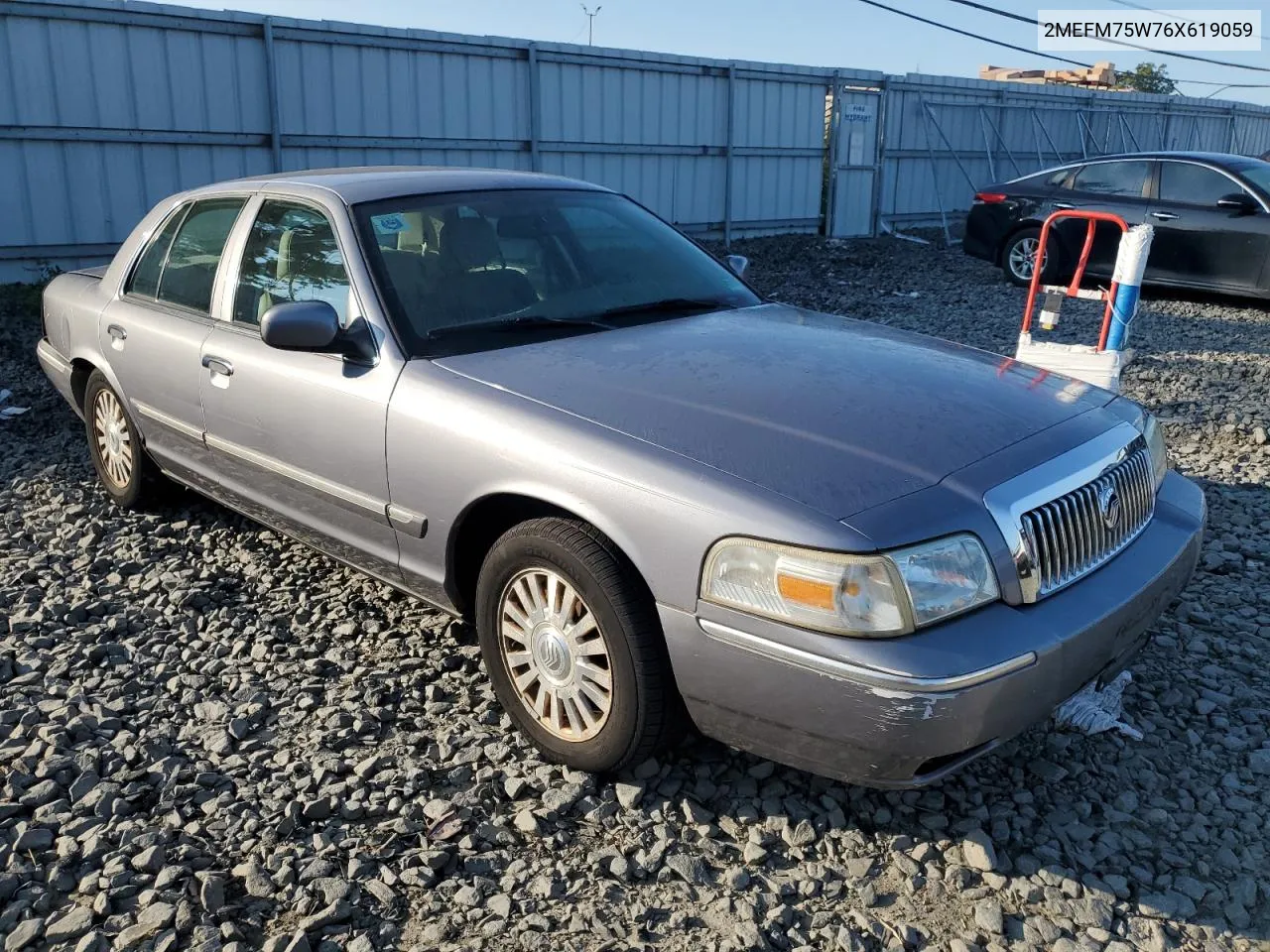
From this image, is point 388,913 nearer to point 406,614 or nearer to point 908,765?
point 908,765

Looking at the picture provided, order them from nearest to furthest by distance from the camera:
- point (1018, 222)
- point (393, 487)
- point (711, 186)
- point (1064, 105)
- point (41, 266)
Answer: point (393, 487) < point (41, 266) < point (1018, 222) < point (711, 186) < point (1064, 105)

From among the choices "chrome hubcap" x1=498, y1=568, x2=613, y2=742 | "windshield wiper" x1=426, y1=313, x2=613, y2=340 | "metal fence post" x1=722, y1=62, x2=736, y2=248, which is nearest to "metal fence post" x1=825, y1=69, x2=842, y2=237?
"metal fence post" x1=722, y1=62, x2=736, y2=248

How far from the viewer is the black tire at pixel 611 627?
272cm

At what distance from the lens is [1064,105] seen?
2125cm

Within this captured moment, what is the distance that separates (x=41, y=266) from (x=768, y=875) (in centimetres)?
949

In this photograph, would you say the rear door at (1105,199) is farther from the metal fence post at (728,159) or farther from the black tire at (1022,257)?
the metal fence post at (728,159)

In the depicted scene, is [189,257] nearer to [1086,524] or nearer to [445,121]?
[1086,524]

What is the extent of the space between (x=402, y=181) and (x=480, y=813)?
2326mm

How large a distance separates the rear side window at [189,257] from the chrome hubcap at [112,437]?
0.60 meters

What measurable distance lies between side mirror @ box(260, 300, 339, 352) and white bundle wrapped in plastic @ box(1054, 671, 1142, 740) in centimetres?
250

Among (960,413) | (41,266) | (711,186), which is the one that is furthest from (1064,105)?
(960,413)

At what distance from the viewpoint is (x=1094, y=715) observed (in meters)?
3.27

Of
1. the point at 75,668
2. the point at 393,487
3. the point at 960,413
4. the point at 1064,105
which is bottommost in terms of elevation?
the point at 75,668

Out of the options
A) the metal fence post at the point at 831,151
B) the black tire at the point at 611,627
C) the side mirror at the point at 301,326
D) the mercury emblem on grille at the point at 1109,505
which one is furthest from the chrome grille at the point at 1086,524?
the metal fence post at the point at 831,151
